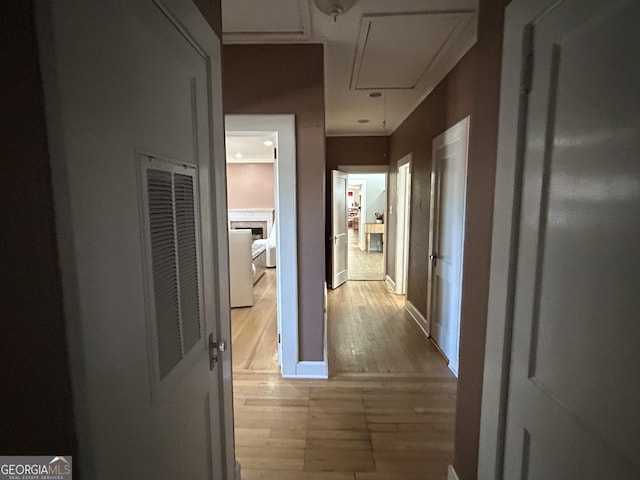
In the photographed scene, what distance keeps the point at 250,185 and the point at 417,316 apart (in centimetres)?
599

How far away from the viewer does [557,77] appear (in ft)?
2.71

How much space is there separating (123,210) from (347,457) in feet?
6.15

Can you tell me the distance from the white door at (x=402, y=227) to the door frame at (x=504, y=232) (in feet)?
11.7

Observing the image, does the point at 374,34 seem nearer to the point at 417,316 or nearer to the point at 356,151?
the point at 417,316

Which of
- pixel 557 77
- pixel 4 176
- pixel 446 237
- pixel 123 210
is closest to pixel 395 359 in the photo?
pixel 446 237

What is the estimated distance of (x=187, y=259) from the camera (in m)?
0.97

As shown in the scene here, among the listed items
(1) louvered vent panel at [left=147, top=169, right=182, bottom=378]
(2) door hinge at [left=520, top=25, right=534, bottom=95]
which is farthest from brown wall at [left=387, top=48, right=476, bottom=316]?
(1) louvered vent panel at [left=147, top=169, right=182, bottom=378]

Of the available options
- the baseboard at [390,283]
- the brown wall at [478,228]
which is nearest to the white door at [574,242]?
the brown wall at [478,228]

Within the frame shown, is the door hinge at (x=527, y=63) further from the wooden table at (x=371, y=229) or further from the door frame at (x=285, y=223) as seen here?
the wooden table at (x=371, y=229)

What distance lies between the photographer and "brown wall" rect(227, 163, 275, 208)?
27.7 feet

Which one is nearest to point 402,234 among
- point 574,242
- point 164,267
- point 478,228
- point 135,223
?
point 478,228

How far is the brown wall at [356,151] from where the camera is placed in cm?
567

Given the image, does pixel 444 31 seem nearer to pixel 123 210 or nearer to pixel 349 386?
pixel 123 210

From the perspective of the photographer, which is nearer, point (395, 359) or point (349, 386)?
point (349, 386)
